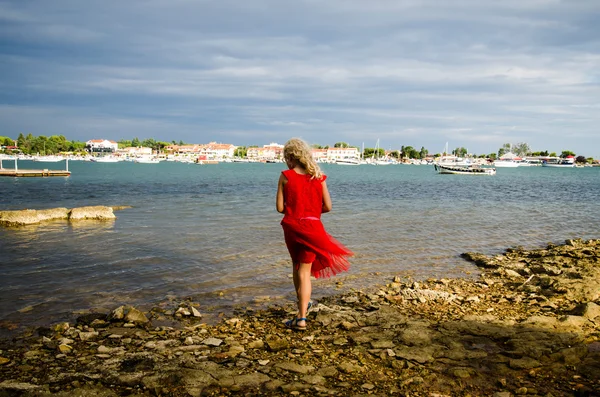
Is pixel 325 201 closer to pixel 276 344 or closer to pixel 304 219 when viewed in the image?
pixel 304 219

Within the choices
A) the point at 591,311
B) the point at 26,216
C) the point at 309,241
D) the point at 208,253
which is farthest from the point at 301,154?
the point at 26,216

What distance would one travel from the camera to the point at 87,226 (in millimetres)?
19141

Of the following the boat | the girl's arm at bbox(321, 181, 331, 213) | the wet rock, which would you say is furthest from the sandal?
the boat

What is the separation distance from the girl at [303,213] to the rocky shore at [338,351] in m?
0.89

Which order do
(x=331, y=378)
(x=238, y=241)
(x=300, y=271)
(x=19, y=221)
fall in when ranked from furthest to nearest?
(x=19, y=221) → (x=238, y=241) → (x=300, y=271) → (x=331, y=378)

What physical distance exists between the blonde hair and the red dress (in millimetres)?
141

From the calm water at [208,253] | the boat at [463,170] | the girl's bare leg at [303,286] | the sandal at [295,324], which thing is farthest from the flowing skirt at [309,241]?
the boat at [463,170]

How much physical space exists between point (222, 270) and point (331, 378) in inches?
272

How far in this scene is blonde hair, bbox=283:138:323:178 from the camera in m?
6.16

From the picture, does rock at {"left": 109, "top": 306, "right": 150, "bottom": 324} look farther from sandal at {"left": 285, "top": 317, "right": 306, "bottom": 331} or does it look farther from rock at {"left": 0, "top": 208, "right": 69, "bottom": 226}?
rock at {"left": 0, "top": 208, "right": 69, "bottom": 226}

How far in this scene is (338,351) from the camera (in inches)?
→ 225

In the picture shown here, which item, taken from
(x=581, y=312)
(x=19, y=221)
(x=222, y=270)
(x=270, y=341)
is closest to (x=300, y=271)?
(x=270, y=341)

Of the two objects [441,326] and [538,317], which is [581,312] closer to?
[538,317]

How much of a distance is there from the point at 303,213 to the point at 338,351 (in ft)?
6.31
